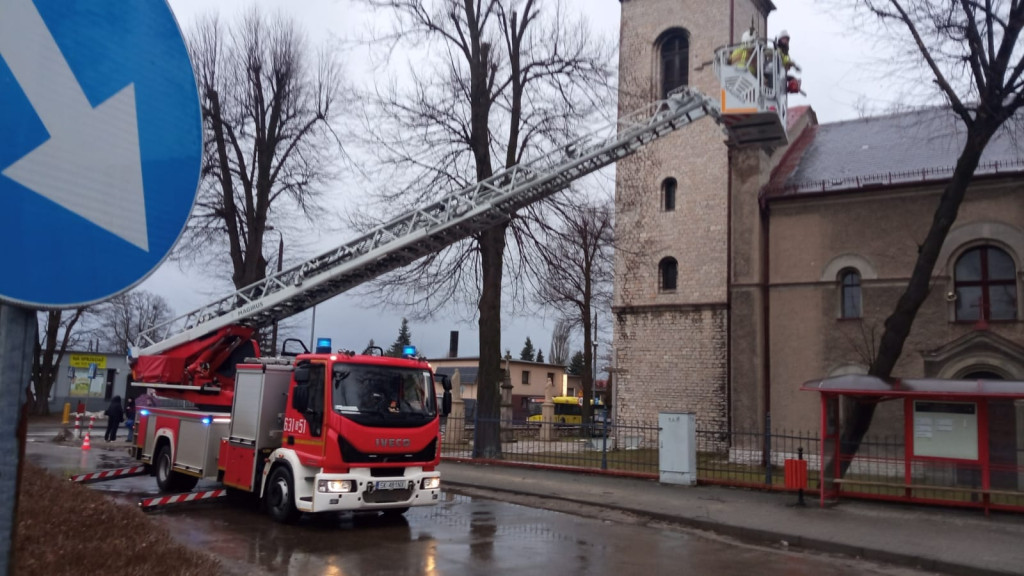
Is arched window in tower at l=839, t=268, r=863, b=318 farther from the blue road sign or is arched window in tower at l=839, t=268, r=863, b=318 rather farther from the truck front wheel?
the blue road sign

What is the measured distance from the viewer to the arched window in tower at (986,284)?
67.7ft

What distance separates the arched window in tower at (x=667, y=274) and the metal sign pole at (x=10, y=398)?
25.7 m

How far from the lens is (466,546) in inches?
399

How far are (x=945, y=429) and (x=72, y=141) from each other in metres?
14.9

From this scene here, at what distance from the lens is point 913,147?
24.0 metres

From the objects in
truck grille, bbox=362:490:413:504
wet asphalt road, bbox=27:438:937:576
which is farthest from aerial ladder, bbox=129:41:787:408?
truck grille, bbox=362:490:413:504

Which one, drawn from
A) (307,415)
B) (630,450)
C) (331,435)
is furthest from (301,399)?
(630,450)

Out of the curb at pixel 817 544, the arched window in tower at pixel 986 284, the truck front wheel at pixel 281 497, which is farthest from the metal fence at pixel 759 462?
the truck front wheel at pixel 281 497

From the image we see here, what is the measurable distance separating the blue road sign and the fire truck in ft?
29.3

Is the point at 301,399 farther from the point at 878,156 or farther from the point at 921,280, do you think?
the point at 878,156

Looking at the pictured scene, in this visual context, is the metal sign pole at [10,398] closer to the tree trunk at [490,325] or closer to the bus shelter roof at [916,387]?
the bus shelter roof at [916,387]

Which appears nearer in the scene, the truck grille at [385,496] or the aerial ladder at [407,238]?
the truck grille at [385,496]

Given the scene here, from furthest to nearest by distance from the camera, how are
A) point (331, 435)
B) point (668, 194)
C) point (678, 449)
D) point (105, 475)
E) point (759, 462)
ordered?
point (668, 194) < point (759, 462) < point (678, 449) < point (105, 475) < point (331, 435)

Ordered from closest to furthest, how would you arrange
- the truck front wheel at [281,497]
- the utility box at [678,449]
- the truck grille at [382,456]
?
the truck grille at [382,456] < the truck front wheel at [281,497] < the utility box at [678,449]
